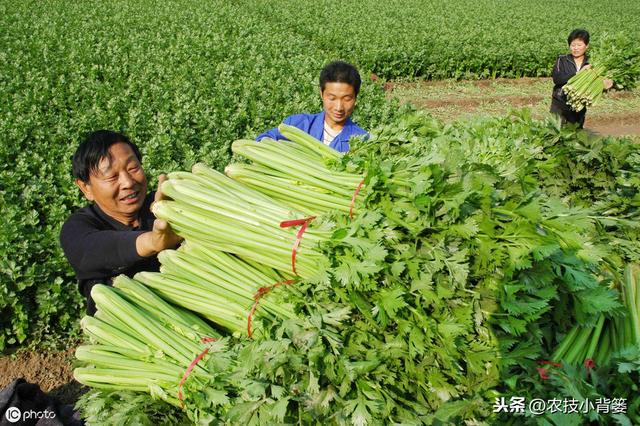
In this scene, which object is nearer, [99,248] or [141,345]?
[141,345]

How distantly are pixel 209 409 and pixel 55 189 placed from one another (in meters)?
4.65

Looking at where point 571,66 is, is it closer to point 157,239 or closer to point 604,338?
point 604,338

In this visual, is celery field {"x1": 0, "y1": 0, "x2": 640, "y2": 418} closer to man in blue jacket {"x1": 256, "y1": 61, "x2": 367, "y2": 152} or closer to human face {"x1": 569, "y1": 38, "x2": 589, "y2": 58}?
man in blue jacket {"x1": 256, "y1": 61, "x2": 367, "y2": 152}

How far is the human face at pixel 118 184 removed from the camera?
9.04 ft

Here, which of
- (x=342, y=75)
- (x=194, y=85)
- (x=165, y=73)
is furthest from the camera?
(x=165, y=73)

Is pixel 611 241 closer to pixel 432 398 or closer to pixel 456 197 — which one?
pixel 456 197

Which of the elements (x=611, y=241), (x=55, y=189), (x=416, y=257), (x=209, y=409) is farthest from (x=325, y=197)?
(x=55, y=189)

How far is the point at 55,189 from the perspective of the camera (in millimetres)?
5531

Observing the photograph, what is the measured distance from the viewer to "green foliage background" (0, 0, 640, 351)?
488cm

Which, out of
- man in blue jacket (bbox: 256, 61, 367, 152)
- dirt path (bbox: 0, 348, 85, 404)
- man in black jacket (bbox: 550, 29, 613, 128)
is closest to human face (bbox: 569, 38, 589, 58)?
man in black jacket (bbox: 550, 29, 613, 128)

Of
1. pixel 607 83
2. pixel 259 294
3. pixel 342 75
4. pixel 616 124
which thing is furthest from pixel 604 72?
pixel 259 294

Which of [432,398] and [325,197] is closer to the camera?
[432,398]

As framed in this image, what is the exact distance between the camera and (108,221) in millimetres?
2936

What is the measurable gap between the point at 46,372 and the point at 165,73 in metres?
8.66
